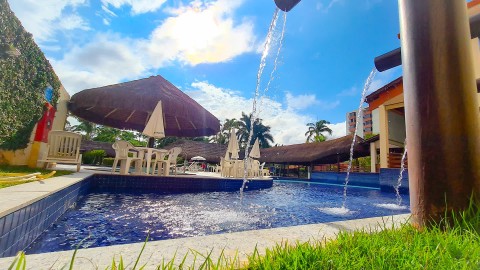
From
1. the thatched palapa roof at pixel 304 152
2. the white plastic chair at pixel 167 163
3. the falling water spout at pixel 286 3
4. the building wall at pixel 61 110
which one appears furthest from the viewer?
the thatched palapa roof at pixel 304 152

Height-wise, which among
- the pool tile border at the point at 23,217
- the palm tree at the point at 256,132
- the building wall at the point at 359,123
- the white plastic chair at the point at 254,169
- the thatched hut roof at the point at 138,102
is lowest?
the pool tile border at the point at 23,217

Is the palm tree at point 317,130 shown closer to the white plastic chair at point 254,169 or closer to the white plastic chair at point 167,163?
the white plastic chair at point 254,169

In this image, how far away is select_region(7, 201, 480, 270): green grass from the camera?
3.51ft

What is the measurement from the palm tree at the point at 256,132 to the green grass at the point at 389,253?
39.6 meters

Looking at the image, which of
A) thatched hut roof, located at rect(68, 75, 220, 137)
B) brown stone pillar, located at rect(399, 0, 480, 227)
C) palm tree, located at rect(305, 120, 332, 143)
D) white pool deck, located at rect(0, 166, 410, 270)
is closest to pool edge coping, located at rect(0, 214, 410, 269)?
white pool deck, located at rect(0, 166, 410, 270)

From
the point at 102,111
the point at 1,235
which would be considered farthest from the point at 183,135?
the point at 1,235

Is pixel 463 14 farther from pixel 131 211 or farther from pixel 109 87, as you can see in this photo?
pixel 109 87

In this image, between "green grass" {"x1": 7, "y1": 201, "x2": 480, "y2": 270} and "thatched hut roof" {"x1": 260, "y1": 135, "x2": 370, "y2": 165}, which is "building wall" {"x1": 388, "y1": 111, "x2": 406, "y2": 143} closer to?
"thatched hut roof" {"x1": 260, "y1": 135, "x2": 370, "y2": 165}

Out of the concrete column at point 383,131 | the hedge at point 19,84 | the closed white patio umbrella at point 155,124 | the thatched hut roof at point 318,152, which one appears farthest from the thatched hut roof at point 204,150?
the hedge at point 19,84

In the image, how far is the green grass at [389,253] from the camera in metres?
1.07

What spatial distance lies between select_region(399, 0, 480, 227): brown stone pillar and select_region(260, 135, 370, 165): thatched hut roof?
61.7 ft

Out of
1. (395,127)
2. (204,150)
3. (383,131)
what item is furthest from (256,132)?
(383,131)

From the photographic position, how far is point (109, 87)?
8.37 metres

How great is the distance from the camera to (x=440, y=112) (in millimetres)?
1346
